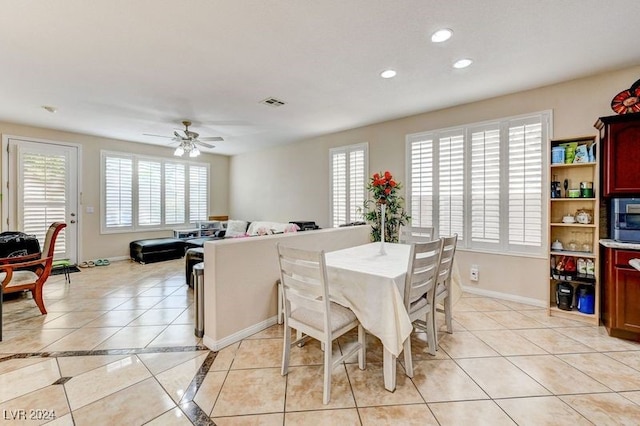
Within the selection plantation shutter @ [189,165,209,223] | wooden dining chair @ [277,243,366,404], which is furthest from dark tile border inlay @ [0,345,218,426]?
plantation shutter @ [189,165,209,223]

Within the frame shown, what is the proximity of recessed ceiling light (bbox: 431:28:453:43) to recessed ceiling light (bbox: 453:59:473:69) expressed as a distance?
19.0 inches

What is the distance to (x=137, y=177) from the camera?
6305mm

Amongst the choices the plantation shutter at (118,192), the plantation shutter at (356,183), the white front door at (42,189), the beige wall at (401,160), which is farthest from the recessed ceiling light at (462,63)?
the white front door at (42,189)

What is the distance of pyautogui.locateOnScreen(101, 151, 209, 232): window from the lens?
5.96m

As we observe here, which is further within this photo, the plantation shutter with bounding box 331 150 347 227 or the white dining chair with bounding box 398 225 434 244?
the plantation shutter with bounding box 331 150 347 227

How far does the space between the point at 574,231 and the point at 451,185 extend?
145cm

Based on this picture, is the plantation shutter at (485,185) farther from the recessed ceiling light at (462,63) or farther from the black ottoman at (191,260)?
the black ottoman at (191,260)

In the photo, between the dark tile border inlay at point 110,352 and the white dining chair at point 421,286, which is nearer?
the white dining chair at point 421,286

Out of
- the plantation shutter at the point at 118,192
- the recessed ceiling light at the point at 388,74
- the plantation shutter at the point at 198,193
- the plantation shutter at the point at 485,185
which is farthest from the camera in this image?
the plantation shutter at the point at 198,193

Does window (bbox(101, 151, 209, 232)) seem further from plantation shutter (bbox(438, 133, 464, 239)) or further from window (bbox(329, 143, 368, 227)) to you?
plantation shutter (bbox(438, 133, 464, 239))

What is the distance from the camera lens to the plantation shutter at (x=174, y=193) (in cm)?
678

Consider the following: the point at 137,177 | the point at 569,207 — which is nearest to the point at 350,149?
the point at 569,207

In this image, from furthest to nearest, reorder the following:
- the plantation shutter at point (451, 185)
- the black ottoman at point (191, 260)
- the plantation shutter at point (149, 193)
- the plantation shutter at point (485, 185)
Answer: the plantation shutter at point (149, 193), the black ottoman at point (191, 260), the plantation shutter at point (451, 185), the plantation shutter at point (485, 185)

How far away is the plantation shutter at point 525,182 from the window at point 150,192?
22.6 ft
